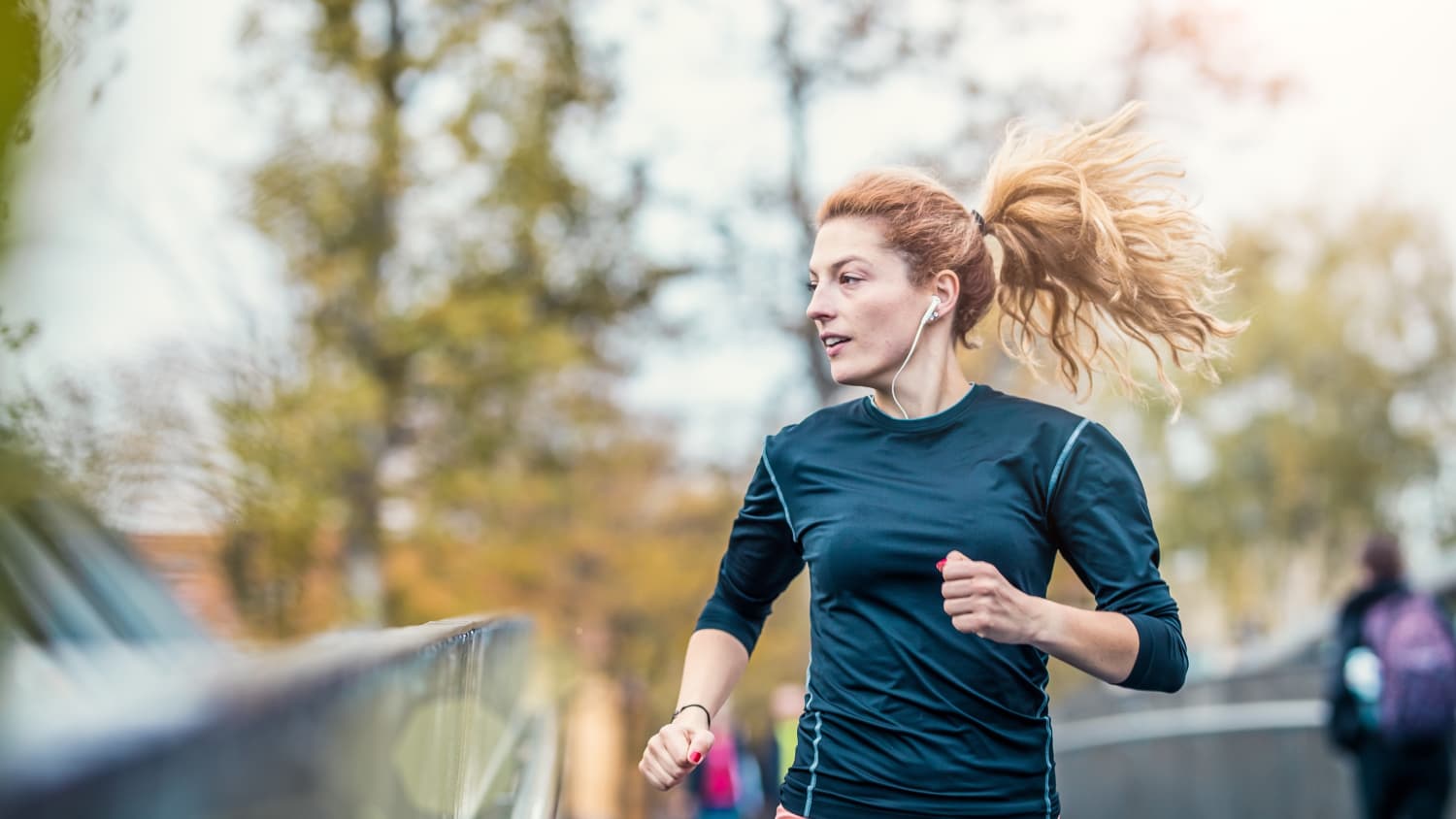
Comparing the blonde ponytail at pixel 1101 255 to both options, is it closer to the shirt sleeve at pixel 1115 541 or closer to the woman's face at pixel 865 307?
the woman's face at pixel 865 307

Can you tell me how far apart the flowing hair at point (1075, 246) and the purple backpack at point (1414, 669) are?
5.31m

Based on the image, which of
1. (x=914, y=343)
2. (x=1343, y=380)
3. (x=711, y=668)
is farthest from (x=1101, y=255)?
(x=1343, y=380)

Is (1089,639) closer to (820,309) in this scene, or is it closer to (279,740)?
(820,309)

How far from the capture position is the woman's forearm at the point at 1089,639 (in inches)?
101

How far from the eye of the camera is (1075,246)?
3246 mm

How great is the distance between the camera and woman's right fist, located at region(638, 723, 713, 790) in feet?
9.34

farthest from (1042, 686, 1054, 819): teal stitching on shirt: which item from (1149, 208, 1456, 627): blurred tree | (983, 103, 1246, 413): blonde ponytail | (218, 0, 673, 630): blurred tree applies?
(1149, 208, 1456, 627): blurred tree

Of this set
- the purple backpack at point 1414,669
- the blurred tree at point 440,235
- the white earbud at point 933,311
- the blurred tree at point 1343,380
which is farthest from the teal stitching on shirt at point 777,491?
the blurred tree at point 1343,380

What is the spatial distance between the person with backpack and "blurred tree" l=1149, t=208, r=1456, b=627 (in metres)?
24.6

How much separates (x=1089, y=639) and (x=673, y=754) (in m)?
0.70

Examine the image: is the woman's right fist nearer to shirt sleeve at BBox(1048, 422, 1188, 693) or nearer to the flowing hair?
shirt sleeve at BBox(1048, 422, 1188, 693)

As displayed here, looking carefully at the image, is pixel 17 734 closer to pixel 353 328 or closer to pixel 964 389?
pixel 964 389

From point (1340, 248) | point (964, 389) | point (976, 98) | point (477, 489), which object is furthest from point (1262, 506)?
point (964, 389)

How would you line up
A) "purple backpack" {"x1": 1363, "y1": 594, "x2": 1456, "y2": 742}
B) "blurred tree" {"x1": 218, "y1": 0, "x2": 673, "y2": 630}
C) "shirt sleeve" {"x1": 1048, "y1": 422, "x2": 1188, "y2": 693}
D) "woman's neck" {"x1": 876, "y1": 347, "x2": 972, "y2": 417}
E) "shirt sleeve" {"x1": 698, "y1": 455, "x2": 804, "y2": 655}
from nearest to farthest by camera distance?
"shirt sleeve" {"x1": 1048, "y1": 422, "x2": 1188, "y2": 693}, "woman's neck" {"x1": 876, "y1": 347, "x2": 972, "y2": 417}, "shirt sleeve" {"x1": 698, "y1": 455, "x2": 804, "y2": 655}, "purple backpack" {"x1": 1363, "y1": 594, "x2": 1456, "y2": 742}, "blurred tree" {"x1": 218, "y1": 0, "x2": 673, "y2": 630}
